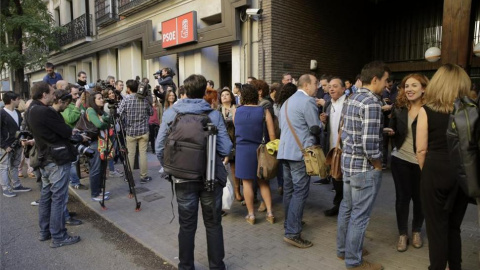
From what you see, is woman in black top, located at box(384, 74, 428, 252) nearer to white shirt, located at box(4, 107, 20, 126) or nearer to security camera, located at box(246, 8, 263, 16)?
security camera, located at box(246, 8, 263, 16)

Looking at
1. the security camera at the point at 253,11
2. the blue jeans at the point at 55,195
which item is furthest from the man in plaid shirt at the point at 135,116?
the security camera at the point at 253,11

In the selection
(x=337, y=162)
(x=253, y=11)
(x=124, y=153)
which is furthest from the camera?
(x=253, y=11)

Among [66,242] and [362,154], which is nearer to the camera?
[362,154]

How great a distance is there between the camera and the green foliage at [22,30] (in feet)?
45.2

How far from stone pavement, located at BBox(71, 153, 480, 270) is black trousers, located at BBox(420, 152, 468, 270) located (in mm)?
493

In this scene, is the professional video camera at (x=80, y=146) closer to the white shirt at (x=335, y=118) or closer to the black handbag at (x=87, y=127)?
the black handbag at (x=87, y=127)

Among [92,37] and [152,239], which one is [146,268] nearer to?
[152,239]

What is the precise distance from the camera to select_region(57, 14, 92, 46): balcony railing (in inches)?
709

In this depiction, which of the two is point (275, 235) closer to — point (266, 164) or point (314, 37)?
point (266, 164)

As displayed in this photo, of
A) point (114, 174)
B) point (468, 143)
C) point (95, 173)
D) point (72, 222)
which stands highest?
point (468, 143)

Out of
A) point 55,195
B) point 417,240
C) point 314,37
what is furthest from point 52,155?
point 314,37

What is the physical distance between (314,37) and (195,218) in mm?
8672

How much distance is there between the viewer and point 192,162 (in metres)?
2.99

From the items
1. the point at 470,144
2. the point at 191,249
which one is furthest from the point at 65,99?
the point at 470,144
